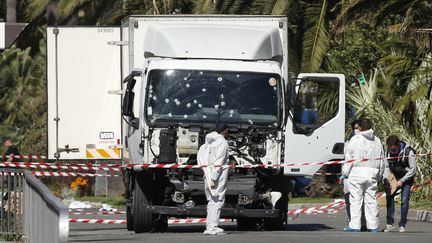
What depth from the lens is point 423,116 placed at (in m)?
27.4

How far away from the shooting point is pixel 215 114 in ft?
59.2

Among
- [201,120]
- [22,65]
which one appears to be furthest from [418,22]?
[22,65]

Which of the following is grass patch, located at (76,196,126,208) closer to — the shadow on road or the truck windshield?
the shadow on road

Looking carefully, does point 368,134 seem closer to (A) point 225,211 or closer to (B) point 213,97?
(B) point 213,97

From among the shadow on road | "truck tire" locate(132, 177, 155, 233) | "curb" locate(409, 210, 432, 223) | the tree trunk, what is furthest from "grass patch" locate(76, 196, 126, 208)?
the tree trunk

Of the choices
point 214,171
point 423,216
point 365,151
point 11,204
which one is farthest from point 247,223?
point 423,216

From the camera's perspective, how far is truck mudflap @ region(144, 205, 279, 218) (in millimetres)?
17734

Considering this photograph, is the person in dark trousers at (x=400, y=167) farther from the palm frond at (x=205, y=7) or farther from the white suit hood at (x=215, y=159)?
the palm frond at (x=205, y=7)

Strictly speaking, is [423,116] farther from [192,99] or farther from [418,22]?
[192,99]

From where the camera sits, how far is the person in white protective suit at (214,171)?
1728 cm

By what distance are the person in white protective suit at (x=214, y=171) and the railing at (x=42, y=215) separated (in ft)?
9.69

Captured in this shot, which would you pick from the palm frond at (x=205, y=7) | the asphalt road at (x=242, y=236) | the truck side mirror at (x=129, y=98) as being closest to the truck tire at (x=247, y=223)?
the asphalt road at (x=242, y=236)

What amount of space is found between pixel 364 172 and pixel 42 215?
6991 millimetres

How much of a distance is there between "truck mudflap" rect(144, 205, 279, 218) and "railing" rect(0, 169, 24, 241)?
93.0 inches
